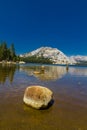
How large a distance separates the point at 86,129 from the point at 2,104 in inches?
251

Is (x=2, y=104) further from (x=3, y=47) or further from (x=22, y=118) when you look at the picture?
(x=3, y=47)

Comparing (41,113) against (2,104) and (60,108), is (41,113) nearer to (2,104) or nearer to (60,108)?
(60,108)

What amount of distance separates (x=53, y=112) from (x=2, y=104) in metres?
4.00

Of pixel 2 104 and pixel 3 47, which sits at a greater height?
pixel 3 47

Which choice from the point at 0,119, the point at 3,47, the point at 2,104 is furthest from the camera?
the point at 3,47

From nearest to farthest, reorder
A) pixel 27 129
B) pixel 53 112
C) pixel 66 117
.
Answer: pixel 27 129 < pixel 66 117 < pixel 53 112

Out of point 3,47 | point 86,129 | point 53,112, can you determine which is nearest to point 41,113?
point 53,112

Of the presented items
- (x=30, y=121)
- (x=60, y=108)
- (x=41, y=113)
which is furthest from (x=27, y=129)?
(x=60, y=108)

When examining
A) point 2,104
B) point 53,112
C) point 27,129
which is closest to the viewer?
point 27,129

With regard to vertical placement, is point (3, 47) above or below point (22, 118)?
above

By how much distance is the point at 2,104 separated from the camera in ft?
35.3

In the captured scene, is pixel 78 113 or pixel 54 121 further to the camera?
pixel 78 113

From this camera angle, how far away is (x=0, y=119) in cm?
820

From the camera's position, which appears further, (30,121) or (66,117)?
(66,117)
